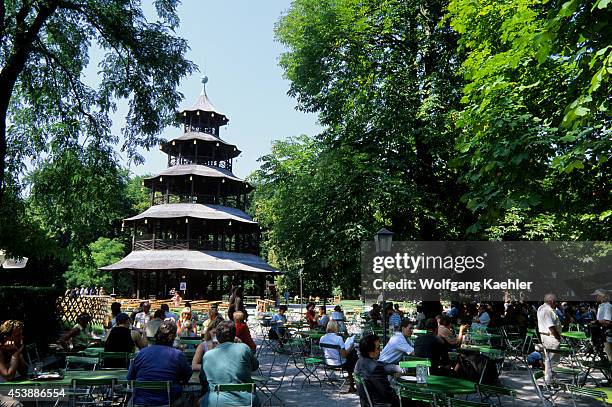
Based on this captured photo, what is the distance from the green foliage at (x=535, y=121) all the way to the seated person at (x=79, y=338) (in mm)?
8353

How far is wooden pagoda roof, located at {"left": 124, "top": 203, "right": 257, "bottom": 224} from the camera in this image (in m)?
37.6

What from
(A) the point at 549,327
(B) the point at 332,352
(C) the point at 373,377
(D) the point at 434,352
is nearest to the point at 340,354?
(B) the point at 332,352

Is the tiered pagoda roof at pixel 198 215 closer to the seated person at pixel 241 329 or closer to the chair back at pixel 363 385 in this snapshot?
the seated person at pixel 241 329

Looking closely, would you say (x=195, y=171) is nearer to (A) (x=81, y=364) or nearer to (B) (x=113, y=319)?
(B) (x=113, y=319)

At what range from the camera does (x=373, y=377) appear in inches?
237

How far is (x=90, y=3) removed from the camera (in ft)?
39.6

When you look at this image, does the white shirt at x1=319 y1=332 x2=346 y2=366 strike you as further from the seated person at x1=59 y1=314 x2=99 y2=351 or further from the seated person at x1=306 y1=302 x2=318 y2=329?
the seated person at x1=306 y1=302 x2=318 y2=329

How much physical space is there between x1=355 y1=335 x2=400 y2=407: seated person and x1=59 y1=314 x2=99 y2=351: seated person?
269 inches

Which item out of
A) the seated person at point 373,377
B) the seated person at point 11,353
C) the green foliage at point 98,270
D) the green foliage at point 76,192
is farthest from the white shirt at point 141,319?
the green foliage at point 98,270

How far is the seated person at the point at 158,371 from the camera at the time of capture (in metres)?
5.49

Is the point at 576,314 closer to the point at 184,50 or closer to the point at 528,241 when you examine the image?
the point at 528,241

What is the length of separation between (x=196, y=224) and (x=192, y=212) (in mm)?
2475

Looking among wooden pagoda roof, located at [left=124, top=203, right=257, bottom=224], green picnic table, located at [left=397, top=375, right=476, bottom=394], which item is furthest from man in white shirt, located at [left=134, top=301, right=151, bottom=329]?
wooden pagoda roof, located at [left=124, top=203, right=257, bottom=224]

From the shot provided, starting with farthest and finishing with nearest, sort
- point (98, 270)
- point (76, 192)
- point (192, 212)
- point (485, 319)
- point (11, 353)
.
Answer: point (98, 270) → point (192, 212) → point (485, 319) → point (76, 192) → point (11, 353)
